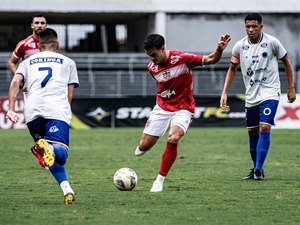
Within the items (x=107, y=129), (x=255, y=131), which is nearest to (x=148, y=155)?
(x=255, y=131)

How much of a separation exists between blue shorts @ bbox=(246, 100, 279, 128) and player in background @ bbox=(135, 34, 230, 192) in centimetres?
171

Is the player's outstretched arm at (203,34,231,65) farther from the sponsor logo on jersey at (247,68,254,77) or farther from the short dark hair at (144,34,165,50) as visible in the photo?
the sponsor logo on jersey at (247,68,254,77)

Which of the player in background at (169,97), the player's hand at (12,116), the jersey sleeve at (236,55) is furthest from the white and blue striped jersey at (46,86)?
the jersey sleeve at (236,55)

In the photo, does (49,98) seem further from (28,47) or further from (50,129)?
(28,47)

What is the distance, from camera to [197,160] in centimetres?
1739

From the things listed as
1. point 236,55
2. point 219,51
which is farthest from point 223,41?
point 236,55

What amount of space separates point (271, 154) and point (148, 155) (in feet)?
8.24

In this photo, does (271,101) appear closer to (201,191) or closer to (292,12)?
(201,191)

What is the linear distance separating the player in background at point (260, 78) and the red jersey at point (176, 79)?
1339 mm

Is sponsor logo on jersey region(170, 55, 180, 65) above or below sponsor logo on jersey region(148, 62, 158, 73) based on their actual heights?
above

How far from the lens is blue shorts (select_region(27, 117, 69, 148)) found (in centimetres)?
1005

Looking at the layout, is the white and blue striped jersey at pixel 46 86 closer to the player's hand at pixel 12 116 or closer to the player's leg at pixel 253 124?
the player's hand at pixel 12 116

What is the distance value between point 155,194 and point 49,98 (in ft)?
6.25

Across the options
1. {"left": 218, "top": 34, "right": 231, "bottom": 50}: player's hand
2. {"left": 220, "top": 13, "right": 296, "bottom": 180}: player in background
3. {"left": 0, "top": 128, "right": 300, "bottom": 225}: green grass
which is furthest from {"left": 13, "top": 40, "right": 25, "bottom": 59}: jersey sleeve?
{"left": 218, "top": 34, "right": 231, "bottom": 50}: player's hand
